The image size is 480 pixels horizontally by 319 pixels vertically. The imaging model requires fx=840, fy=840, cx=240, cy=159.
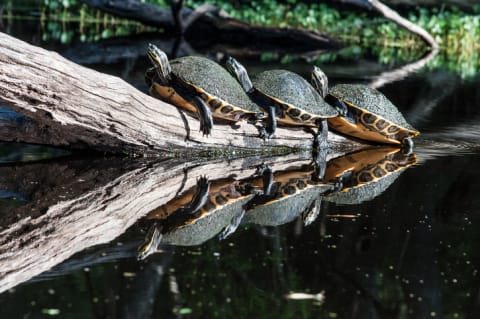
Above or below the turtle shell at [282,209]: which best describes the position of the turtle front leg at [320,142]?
above

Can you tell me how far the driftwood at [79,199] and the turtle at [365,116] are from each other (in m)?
0.50

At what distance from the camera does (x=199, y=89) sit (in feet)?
17.7

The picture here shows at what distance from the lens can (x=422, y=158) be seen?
6027 millimetres

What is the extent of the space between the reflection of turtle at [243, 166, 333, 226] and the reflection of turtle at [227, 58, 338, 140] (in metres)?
0.50

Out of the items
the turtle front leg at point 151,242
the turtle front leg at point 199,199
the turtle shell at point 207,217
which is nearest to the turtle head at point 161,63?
the turtle front leg at point 199,199

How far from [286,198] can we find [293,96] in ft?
4.17

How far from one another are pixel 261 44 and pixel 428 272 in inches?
450

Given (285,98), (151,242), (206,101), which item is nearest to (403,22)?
(285,98)

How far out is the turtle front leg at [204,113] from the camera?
5.41 m

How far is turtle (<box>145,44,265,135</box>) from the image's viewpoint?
5.43 meters

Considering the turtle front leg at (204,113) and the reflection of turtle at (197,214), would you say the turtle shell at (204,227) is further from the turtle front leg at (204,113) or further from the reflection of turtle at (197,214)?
the turtle front leg at (204,113)

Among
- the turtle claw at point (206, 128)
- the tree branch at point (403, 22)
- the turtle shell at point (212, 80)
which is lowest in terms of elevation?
the turtle claw at point (206, 128)

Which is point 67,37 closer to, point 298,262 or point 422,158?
point 422,158

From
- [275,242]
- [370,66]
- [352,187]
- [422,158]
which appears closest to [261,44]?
[370,66]
